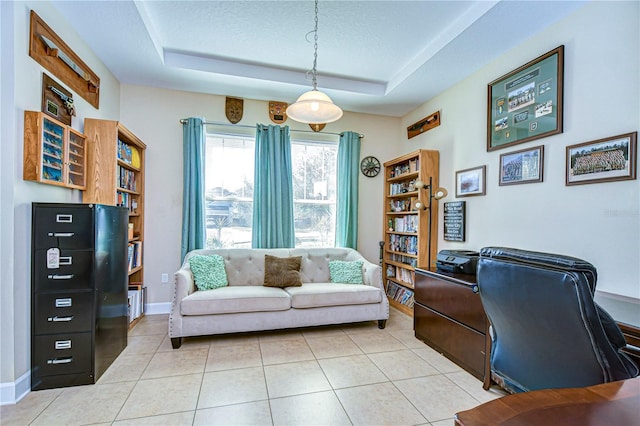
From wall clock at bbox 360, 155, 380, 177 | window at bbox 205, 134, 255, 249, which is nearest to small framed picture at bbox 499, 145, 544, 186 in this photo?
wall clock at bbox 360, 155, 380, 177

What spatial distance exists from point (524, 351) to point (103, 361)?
111 inches

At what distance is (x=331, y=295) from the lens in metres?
3.22

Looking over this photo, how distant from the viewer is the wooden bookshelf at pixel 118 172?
2.74m

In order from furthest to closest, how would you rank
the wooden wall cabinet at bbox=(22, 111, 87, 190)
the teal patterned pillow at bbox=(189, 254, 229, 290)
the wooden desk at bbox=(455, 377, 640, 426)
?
the teal patterned pillow at bbox=(189, 254, 229, 290) → the wooden wall cabinet at bbox=(22, 111, 87, 190) → the wooden desk at bbox=(455, 377, 640, 426)

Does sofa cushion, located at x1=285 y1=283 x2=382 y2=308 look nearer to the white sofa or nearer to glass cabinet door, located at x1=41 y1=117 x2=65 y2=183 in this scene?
the white sofa

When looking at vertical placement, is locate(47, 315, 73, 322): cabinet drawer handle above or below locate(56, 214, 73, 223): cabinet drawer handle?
below

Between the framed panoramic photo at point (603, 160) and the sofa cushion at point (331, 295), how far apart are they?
6.72 feet

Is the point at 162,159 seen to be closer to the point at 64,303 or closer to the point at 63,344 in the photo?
the point at 64,303

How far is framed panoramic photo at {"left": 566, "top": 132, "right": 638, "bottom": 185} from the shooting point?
6.27ft

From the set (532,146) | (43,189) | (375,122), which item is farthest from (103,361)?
(375,122)

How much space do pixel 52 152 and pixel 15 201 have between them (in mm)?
445

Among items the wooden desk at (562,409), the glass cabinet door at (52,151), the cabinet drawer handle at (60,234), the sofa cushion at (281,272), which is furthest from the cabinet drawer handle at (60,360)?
the wooden desk at (562,409)

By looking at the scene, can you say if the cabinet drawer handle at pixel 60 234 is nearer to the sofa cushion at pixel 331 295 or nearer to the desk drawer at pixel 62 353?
the desk drawer at pixel 62 353

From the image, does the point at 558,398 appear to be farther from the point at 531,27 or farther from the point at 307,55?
the point at 307,55
